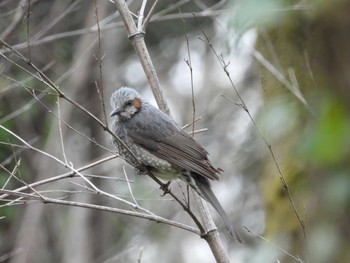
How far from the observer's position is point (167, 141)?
4875mm

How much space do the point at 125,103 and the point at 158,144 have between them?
459mm

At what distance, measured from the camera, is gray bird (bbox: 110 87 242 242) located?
4.50 metres

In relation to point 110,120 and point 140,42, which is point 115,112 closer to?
point 140,42

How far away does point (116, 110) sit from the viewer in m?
5.06

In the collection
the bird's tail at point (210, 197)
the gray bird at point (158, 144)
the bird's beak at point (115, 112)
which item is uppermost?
the bird's beak at point (115, 112)

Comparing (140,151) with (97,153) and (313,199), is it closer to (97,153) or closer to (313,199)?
(313,199)

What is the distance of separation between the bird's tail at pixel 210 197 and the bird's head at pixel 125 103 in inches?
33.1

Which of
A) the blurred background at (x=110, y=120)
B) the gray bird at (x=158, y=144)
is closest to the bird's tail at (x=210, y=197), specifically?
the gray bird at (x=158, y=144)

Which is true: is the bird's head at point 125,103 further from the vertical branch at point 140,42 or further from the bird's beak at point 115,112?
the vertical branch at point 140,42

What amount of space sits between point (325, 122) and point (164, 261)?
787cm

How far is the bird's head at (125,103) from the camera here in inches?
201

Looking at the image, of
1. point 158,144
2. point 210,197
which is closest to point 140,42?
point 158,144

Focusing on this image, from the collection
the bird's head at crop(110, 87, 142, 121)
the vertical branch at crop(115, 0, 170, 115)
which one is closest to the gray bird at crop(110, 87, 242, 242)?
the bird's head at crop(110, 87, 142, 121)

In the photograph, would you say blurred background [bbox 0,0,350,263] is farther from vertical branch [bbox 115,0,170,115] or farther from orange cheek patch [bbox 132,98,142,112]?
vertical branch [bbox 115,0,170,115]
